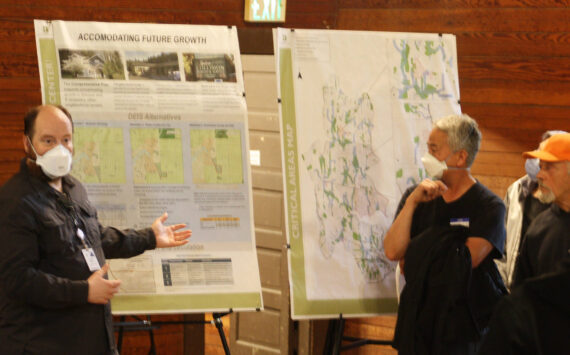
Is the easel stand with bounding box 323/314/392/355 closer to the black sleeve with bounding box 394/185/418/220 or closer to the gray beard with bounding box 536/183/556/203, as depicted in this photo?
the black sleeve with bounding box 394/185/418/220

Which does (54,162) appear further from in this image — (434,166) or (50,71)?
(434,166)

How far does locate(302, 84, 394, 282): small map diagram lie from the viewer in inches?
116

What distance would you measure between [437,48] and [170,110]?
1252 millimetres

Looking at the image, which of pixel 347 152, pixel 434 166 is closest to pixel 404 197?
pixel 434 166

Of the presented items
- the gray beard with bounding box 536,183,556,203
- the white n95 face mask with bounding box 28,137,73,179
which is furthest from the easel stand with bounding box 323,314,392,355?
the white n95 face mask with bounding box 28,137,73,179

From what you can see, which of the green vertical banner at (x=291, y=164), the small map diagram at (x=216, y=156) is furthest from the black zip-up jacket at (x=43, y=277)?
the green vertical banner at (x=291, y=164)

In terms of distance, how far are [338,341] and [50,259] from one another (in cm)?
129

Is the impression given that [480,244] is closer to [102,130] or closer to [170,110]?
[170,110]

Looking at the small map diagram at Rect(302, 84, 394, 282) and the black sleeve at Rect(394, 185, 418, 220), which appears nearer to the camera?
the black sleeve at Rect(394, 185, 418, 220)

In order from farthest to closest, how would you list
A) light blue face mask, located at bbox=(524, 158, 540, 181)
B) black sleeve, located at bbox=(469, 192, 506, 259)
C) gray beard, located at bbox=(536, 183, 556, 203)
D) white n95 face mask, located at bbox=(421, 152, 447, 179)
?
light blue face mask, located at bbox=(524, 158, 540, 181), white n95 face mask, located at bbox=(421, 152, 447, 179), black sleeve, located at bbox=(469, 192, 506, 259), gray beard, located at bbox=(536, 183, 556, 203)

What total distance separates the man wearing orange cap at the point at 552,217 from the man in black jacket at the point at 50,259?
147cm

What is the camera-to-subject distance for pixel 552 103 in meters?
A: 3.91

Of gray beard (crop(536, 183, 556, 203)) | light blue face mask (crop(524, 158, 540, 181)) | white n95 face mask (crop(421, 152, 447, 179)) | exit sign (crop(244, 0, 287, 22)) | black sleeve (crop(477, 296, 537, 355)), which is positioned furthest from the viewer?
exit sign (crop(244, 0, 287, 22))

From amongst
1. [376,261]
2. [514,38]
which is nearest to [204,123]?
[376,261]
